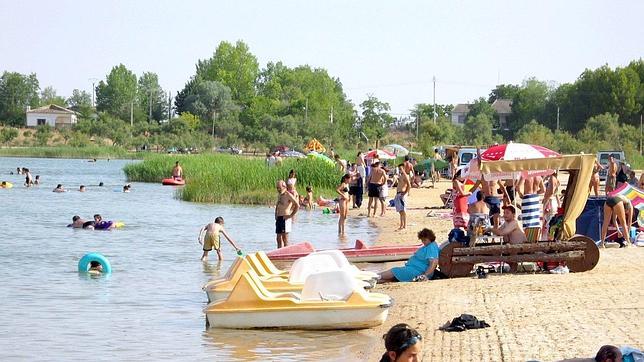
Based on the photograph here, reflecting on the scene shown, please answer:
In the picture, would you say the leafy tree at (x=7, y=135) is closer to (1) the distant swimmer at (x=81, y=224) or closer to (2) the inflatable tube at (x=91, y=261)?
(1) the distant swimmer at (x=81, y=224)

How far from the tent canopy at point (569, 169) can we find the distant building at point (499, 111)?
84924 mm

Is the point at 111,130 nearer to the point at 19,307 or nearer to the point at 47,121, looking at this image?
the point at 47,121

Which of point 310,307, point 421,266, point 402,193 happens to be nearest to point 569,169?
point 421,266

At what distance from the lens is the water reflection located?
1117 centimetres

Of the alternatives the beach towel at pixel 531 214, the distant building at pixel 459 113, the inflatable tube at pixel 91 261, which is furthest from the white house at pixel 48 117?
the beach towel at pixel 531 214

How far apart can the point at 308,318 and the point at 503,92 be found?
11211 cm

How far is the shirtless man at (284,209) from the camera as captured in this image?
18516mm

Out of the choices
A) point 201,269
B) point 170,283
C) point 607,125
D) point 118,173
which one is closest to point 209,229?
point 201,269

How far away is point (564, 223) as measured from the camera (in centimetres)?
1479

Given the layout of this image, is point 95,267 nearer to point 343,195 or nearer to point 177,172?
point 343,195

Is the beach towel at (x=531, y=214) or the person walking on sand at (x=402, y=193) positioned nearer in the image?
the beach towel at (x=531, y=214)

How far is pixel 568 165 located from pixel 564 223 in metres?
0.84

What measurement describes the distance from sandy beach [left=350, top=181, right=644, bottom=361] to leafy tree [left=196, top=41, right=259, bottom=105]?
120 metres


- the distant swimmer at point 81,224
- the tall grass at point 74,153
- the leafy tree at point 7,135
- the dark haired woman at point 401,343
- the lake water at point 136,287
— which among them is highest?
the leafy tree at point 7,135
